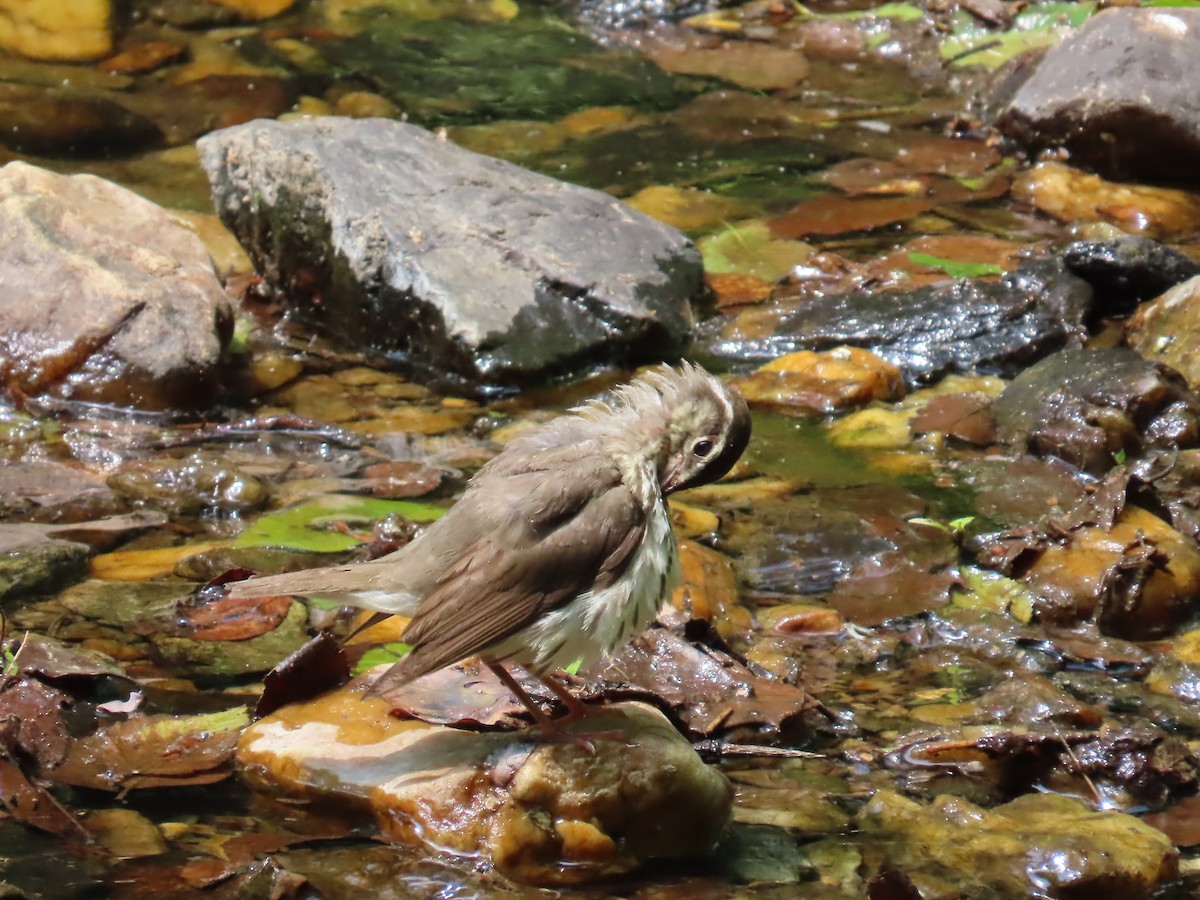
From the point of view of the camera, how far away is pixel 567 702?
4.17m

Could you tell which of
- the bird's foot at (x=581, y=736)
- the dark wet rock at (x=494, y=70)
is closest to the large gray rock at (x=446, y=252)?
the dark wet rock at (x=494, y=70)

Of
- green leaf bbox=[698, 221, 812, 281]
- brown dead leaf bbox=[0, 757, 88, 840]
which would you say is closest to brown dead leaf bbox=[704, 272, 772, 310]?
green leaf bbox=[698, 221, 812, 281]

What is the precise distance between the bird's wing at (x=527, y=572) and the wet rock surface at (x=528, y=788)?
286 millimetres

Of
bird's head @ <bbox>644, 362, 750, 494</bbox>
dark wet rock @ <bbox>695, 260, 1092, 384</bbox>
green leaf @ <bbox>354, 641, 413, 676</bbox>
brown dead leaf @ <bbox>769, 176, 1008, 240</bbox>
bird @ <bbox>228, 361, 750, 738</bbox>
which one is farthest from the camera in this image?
brown dead leaf @ <bbox>769, 176, 1008, 240</bbox>

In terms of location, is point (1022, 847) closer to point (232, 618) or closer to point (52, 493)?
point (232, 618)

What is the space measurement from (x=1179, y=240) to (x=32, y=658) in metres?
7.36

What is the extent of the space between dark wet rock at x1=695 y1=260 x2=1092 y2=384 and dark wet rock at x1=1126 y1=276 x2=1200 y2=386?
0.35m

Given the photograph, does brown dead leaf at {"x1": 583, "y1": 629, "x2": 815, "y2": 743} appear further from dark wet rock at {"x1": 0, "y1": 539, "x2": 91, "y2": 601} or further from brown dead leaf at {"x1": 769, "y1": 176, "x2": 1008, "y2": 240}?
brown dead leaf at {"x1": 769, "y1": 176, "x2": 1008, "y2": 240}

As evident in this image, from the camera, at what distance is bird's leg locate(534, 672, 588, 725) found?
4.11m

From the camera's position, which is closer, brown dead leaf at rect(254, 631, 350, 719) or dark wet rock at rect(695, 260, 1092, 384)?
brown dead leaf at rect(254, 631, 350, 719)

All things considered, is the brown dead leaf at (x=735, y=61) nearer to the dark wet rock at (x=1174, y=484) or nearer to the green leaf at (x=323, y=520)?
the dark wet rock at (x=1174, y=484)

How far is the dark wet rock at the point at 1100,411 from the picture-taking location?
6469mm

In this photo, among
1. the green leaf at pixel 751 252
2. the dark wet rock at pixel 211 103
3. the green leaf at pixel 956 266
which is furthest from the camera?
the dark wet rock at pixel 211 103

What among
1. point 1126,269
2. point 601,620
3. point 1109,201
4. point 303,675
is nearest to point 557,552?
point 601,620
